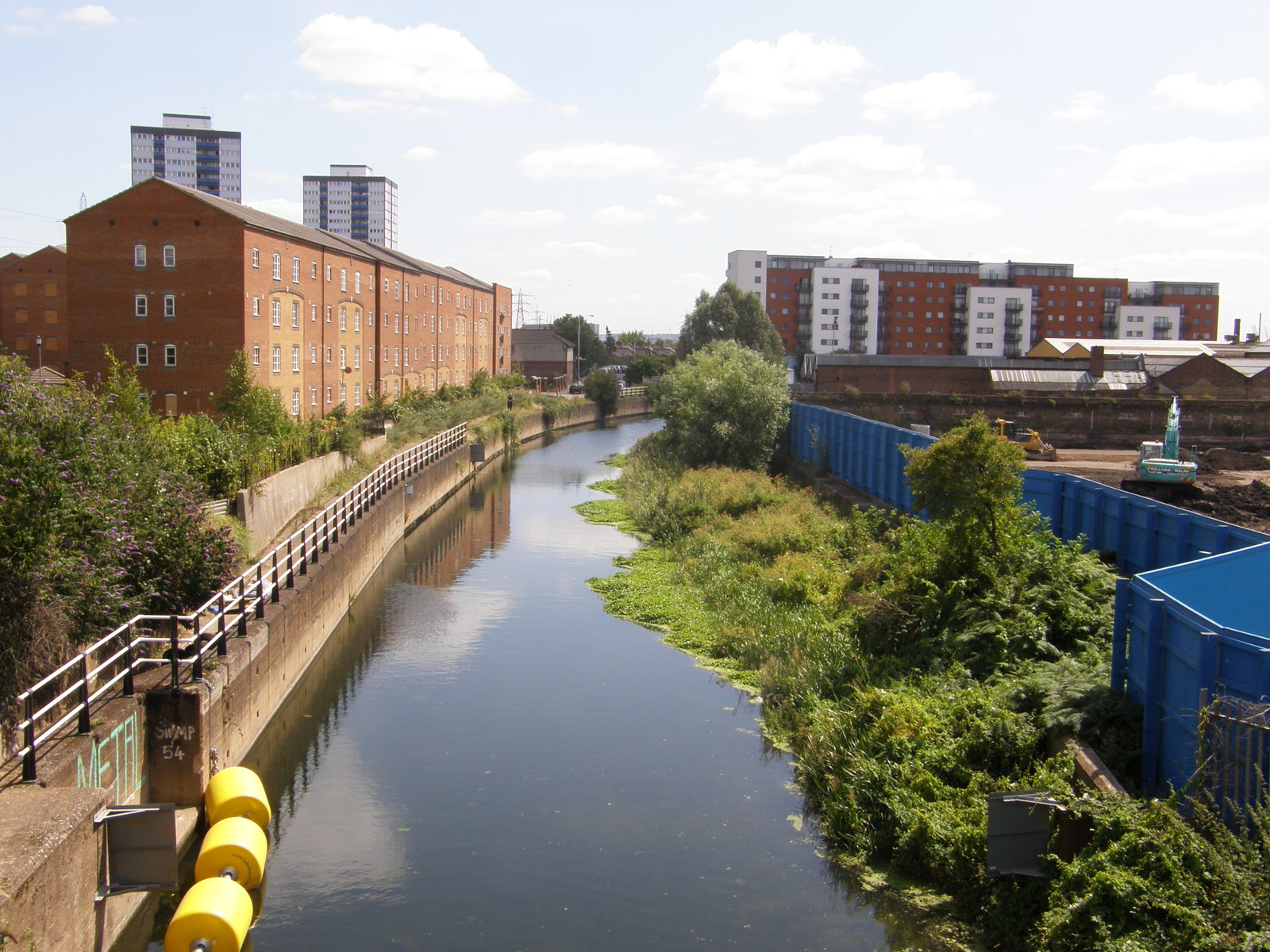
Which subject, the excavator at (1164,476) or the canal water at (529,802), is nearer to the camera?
the canal water at (529,802)

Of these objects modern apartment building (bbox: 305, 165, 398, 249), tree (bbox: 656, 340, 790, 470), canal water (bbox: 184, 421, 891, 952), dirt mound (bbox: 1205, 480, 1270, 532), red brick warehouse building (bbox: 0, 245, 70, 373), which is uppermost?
modern apartment building (bbox: 305, 165, 398, 249)

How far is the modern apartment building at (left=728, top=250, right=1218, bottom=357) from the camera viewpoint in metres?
101

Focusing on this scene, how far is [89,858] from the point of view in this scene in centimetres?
840

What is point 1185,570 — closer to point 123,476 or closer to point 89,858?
point 89,858

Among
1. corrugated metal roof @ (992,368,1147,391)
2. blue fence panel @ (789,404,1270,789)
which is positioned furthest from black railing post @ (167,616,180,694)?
corrugated metal roof @ (992,368,1147,391)

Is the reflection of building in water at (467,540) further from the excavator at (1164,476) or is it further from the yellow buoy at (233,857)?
the excavator at (1164,476)

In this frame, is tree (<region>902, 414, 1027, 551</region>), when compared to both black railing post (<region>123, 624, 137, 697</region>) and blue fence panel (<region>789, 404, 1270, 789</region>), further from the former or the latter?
black railing post (<region>123, 624, 137, 697</region>)

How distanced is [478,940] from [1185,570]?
7.91 meters

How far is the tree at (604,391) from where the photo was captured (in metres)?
75.9

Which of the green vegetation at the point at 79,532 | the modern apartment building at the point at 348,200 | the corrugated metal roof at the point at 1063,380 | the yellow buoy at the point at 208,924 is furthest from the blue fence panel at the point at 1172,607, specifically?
the modern apartment building at the point at 348,200

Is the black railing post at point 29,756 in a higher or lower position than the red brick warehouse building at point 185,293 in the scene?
lower

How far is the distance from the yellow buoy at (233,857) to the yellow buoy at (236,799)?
23.5 inches

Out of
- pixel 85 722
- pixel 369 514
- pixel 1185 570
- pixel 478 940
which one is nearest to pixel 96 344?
pixel 369 514

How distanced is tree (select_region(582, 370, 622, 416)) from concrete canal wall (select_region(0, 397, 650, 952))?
2269 inches
